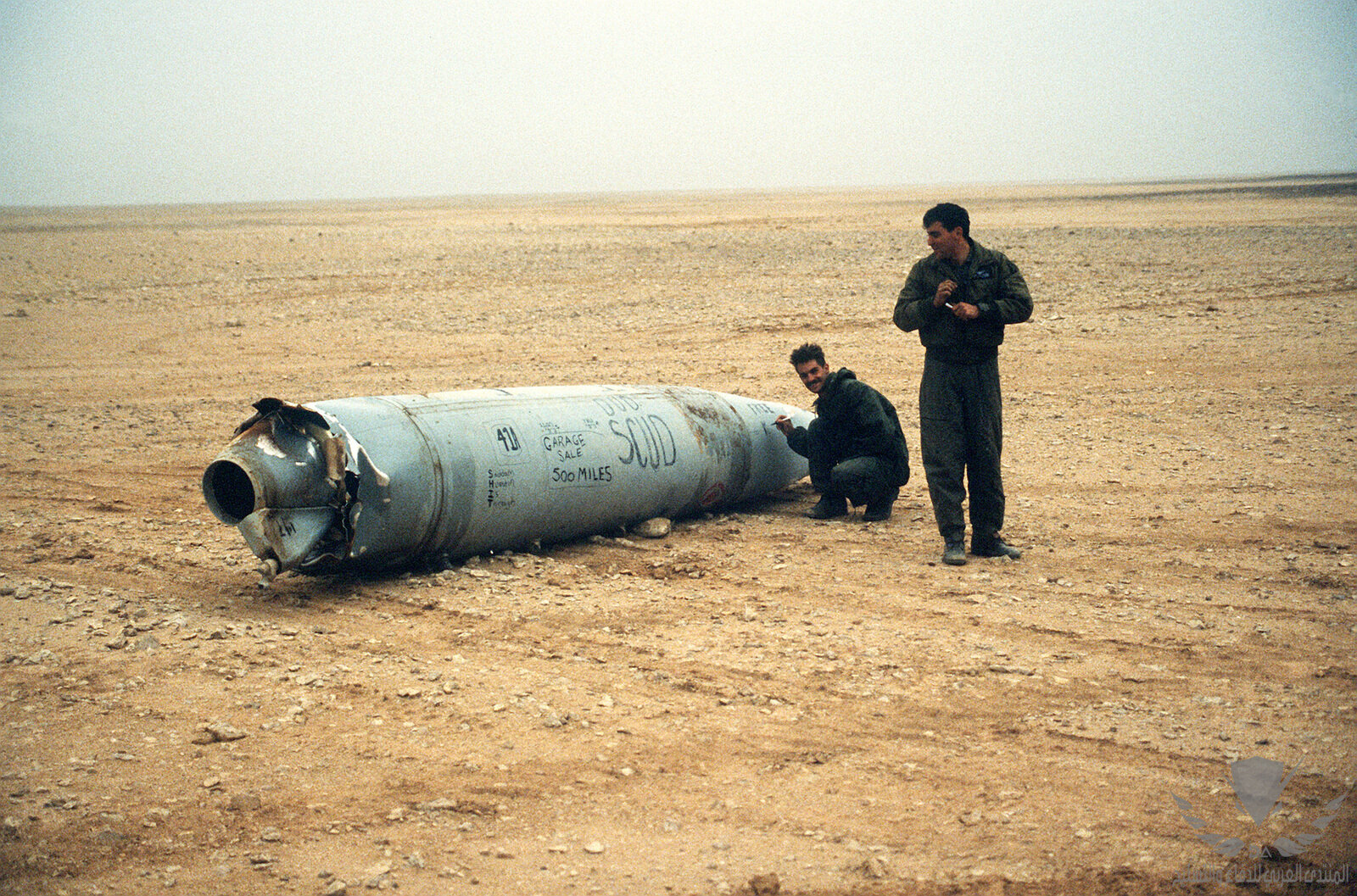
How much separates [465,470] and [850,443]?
244 cm

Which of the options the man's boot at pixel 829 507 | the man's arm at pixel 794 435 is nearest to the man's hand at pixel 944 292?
the man's arm at pixel 794 435

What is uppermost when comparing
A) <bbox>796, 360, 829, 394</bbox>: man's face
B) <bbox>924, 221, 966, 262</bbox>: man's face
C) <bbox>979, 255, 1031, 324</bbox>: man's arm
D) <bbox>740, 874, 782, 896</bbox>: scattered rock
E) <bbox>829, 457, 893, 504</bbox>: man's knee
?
<bbox>924, 221, 966, 262</bbox>: man's face

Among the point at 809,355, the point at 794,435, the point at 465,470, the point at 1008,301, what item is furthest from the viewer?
the point at 794,435

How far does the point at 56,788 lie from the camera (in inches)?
133

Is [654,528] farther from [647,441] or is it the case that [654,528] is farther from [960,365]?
[960,365]

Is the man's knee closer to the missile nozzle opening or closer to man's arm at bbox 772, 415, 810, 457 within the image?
man's arm at bbox 772, 415, 810, 457

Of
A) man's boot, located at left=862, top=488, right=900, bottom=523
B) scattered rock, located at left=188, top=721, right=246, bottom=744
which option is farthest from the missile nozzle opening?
man's boot, located at left=862, top=488, right=900, bottom=523

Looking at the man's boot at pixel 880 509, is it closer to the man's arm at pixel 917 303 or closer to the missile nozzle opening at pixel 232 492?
the man's arm at pixel 917 303

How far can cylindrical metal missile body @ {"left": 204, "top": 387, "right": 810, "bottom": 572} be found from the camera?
16.1 ft

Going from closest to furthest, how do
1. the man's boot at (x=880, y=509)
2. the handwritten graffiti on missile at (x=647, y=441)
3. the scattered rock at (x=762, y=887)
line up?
1. the scattered rock at (x=762, y=887)
2. the handwritten graffiti on missile at (x=647, y=441)
3. the man's boot at (x=880, y=509)

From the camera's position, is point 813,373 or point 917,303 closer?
point 917,303

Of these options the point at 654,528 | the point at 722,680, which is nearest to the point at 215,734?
the point at 722,680

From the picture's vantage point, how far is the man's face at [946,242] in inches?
217

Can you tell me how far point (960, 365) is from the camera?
555cm
